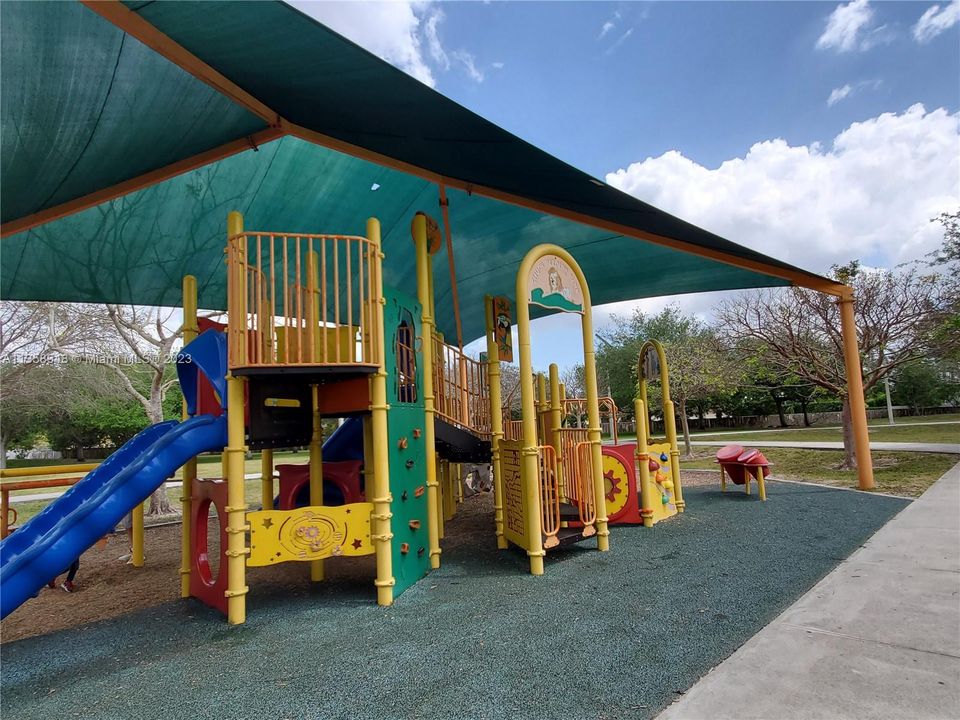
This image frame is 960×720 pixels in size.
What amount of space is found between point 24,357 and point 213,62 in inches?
512

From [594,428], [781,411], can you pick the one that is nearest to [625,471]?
[594,428]

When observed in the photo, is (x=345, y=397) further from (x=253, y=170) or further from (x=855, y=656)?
(x=855, y=656)

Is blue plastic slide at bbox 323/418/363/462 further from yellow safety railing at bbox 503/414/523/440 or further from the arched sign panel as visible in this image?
the arched sign panel

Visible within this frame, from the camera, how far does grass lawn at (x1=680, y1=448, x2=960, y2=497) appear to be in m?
9.45

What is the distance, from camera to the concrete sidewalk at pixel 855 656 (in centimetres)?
254

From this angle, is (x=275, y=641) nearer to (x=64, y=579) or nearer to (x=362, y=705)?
(x=362, y=705)

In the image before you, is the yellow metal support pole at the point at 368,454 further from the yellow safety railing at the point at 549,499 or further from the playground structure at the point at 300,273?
the yellow safety railing at the point at 549,499

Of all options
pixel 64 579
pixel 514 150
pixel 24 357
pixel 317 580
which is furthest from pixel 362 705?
pixel 24 357

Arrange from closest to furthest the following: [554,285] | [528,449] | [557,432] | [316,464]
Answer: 1. [528,449]
2. [316,464]
3. [554,285]
4. [557,432]

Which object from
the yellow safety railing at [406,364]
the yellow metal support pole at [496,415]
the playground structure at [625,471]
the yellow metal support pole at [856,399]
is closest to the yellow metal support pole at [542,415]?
the playground structure at [625,471]

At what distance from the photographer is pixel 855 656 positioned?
3.05 metres

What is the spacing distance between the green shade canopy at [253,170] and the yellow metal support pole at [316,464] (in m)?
2.53

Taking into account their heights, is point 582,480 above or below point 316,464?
below

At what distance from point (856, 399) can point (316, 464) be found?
9020 millimetres
